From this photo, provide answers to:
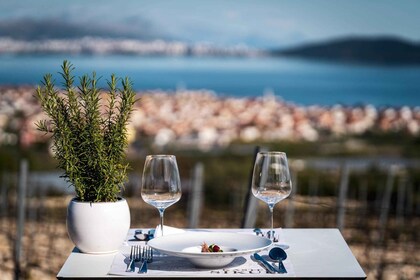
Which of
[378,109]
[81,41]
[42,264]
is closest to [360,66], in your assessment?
[378,109]

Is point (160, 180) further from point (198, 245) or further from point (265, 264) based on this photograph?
point (265, 264)

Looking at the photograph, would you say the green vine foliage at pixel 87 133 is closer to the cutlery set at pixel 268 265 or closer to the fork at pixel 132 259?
the fork at pixel 132 259

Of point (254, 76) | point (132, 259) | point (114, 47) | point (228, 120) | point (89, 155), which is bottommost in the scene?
point (228, 120)

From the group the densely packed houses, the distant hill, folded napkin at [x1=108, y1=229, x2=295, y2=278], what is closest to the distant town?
the distant hill

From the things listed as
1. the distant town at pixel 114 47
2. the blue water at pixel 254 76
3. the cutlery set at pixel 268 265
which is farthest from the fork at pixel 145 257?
the distant town at pixel 114 47

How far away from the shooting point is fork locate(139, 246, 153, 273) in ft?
5.85

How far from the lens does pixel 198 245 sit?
1971 mm

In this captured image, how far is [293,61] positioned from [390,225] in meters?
12.5

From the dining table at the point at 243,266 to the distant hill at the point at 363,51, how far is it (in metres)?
18.2

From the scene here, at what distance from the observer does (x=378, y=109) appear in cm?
1709

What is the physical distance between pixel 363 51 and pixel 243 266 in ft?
65.5

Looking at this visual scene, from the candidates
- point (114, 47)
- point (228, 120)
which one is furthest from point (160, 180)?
point (114, 47)

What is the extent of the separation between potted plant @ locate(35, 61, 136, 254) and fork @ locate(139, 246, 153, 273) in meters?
0.06

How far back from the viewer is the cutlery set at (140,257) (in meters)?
1.80
